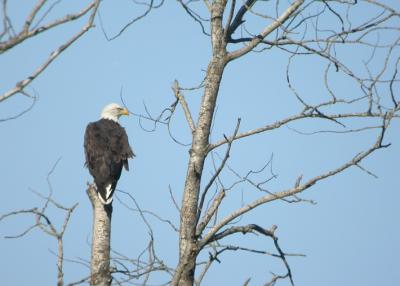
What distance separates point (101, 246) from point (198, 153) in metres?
1.34

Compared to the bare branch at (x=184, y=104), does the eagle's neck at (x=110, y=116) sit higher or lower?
higher

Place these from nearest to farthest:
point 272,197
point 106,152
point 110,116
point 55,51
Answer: point 55,51
point 272,197
point 106,152
point 110,116

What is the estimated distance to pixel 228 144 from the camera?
440 centimetres

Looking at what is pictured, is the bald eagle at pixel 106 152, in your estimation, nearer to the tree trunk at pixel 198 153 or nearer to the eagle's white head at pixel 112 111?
the eagle's white head at pixel 112 111

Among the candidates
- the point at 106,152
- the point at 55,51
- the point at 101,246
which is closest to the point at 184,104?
the point at 101,246

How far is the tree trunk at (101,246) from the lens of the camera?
536 centimetres

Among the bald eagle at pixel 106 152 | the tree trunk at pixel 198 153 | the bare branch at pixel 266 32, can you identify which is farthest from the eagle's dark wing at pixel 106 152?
the bare branch at pixel 266 32

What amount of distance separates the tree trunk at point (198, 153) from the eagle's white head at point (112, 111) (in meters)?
6.07

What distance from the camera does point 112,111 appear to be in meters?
10.9

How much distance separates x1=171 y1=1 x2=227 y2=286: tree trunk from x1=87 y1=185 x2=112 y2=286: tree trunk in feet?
3.21

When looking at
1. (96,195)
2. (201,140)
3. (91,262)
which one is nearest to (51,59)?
(201,140)

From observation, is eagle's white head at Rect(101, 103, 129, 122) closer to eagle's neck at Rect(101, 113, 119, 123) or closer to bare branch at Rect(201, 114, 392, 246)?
eagle's neck at Rect(101, 113, 119, 123)

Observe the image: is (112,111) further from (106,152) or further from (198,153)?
(198,153)

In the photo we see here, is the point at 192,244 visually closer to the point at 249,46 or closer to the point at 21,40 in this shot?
the point at 249,46
